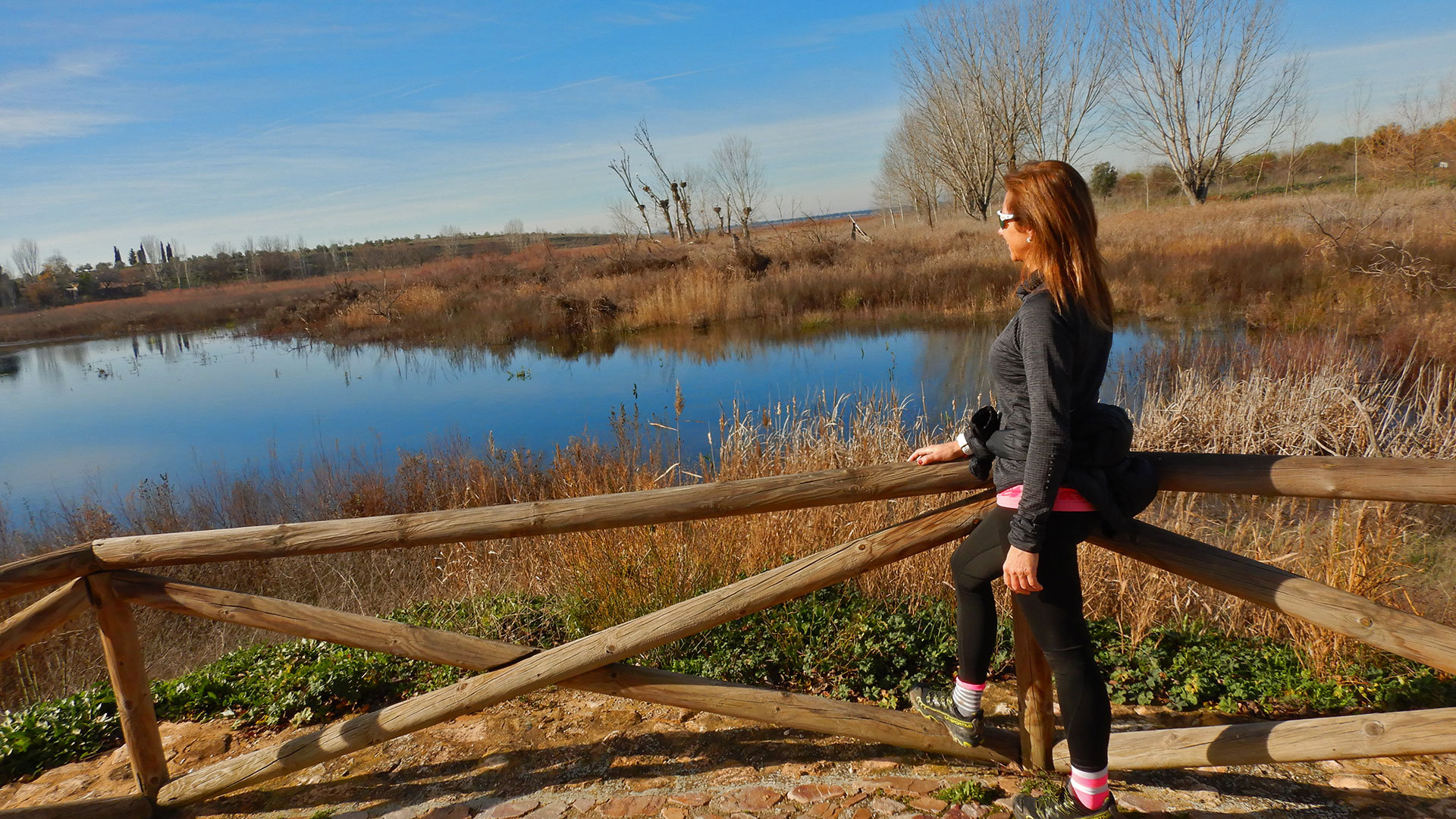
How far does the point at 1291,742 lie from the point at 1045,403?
1.50 metres

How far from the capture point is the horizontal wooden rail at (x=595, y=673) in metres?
2.90

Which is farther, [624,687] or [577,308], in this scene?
[577,308]

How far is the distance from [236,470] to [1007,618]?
12.3 meters

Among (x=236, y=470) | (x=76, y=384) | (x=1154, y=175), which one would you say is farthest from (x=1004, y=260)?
(x=1154, y=175)

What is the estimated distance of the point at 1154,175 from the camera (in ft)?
175

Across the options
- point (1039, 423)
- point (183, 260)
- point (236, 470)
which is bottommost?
point (236, 470)

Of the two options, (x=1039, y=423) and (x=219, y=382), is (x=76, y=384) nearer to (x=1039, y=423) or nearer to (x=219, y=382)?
(x=219, y=382)

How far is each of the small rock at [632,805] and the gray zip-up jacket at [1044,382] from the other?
1.64 m

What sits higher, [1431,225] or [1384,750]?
[1431,225]

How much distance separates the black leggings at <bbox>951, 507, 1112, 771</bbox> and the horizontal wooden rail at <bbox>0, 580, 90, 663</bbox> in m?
3.01

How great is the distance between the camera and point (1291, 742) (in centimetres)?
256

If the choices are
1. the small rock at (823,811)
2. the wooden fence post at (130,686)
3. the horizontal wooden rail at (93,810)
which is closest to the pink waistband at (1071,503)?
the small rock at (823,811)

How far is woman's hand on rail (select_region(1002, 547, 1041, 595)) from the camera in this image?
87.3 inches

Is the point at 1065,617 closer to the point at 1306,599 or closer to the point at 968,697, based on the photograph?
the point at 968,697
